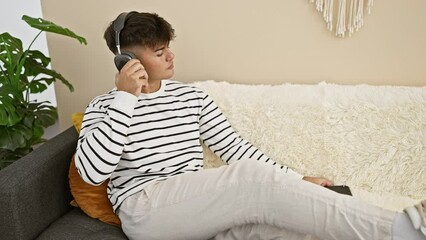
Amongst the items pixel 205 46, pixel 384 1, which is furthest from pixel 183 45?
pixel 384 1

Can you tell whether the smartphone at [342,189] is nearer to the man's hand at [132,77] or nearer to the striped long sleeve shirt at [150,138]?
the striped long sleeve shirt at [150,138]

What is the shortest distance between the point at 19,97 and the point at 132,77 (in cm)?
60

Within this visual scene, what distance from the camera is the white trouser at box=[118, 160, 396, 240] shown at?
111 centimetres

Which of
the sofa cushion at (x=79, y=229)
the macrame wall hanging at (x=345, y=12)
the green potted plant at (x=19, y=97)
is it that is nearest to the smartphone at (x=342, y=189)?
the macrame wall hanging at (x=345, y=12)

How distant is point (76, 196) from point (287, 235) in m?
0.69

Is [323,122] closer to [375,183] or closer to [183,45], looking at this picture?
[375,183]

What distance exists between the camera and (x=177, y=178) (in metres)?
1.34

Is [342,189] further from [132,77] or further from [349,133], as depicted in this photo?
[132,77]

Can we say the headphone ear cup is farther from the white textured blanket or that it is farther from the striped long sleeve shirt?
the white textured blanket

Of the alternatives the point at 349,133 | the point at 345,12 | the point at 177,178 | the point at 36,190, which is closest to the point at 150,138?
the point at 177,178

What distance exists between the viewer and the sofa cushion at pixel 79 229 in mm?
1284

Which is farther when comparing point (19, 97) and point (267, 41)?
point (267, 41)

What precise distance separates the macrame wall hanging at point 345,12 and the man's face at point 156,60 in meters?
0.65

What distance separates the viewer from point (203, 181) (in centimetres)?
128
